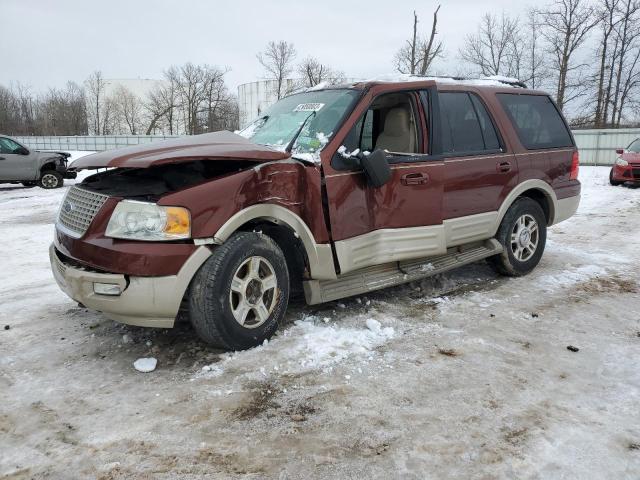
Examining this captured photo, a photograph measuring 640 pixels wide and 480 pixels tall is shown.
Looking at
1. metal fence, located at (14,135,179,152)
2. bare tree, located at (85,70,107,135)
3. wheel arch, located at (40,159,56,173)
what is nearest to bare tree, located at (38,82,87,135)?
bare tree, located at (85,70,107,135)

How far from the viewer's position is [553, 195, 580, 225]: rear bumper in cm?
586

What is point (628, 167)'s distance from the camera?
578 inches

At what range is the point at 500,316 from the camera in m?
4.37

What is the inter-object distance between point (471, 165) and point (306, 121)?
1.69 m

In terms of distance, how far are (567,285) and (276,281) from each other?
3336mm

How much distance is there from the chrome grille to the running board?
1.60 metres

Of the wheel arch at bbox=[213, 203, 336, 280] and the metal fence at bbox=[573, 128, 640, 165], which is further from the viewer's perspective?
the metal fence at bbox=[573, 128, 640, 165]

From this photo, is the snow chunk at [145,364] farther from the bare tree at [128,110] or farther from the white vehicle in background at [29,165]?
the bare tree at [128,110]

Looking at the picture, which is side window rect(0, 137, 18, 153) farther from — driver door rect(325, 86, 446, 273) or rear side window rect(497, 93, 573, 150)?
rear side window rect(497, 93, 573, 150)

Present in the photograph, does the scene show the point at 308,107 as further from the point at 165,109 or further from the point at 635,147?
the point at 165,109

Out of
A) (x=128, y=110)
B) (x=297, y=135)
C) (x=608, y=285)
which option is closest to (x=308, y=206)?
(x=297, y=135)

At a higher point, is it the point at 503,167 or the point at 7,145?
the point at 7,145

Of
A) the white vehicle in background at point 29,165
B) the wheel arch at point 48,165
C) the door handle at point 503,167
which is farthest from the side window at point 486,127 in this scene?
the wheel arch at point 48,165

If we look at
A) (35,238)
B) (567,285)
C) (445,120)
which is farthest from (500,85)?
(35,238)
